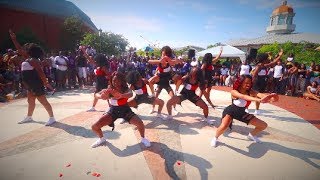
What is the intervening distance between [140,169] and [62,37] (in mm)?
29072

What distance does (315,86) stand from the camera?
1135cm

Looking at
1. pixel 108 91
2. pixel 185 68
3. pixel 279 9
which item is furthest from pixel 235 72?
pixel 279 9

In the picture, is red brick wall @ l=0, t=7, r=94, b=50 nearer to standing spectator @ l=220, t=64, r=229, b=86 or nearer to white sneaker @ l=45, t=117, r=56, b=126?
standing spectator @ l=220, t=64, r=229, b=86

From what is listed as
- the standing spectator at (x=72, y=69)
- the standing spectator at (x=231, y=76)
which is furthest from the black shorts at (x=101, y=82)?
the standing spectator at (x=231, y=76)

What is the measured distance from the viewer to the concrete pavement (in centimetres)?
384

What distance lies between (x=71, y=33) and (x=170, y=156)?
28290mm

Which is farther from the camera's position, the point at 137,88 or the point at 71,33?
the point at 71,33

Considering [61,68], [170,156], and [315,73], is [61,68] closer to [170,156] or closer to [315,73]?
[170,156]

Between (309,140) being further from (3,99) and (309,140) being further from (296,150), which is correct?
(3,99)

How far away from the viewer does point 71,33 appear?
93.9 ft

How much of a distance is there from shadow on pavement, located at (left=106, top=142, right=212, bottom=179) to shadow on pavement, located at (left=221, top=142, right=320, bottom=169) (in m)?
1.03

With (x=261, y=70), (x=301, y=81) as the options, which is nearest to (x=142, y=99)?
(x=261, y=70)

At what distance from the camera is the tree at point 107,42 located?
27.2 metres

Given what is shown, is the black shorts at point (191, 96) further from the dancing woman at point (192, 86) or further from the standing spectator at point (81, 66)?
the standing spectator at point (81, 66)
